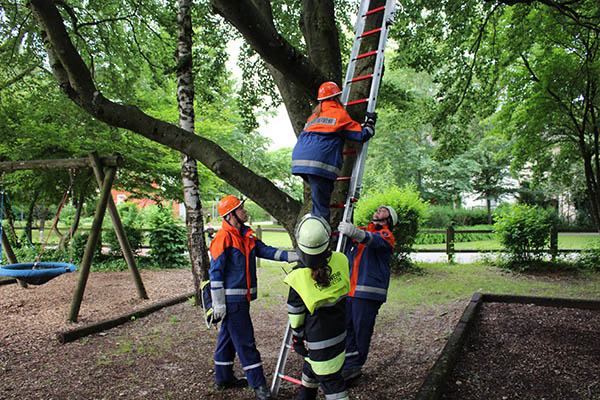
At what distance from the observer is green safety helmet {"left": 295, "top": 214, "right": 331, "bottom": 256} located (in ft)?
8.65

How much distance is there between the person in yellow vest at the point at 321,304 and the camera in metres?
2.71

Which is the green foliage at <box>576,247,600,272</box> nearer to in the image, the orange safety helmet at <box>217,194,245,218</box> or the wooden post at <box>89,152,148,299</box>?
the orange safety helmet at <box>217,194,245,218</box>

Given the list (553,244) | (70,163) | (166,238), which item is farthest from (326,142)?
(553,244)

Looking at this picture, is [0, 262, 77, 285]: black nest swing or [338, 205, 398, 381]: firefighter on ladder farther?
[0, 262, 77, 285]: black nest swing

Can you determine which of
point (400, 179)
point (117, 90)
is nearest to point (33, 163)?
point (117, 90)

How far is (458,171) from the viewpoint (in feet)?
90.6

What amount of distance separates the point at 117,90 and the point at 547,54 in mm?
10747

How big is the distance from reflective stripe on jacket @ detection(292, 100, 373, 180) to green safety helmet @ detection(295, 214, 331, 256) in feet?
2.01

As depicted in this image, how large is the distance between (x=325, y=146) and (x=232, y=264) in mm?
1455

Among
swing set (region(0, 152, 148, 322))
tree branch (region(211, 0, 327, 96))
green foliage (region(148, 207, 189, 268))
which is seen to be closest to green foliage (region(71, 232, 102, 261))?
green foliage (region(148, 207, 189, 268))

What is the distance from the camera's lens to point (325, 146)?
3.20 m

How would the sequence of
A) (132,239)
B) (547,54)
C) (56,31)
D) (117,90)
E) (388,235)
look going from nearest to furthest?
1. (388,235)
2. (56,31)
3. (117,90)
4. (547,54)
5. (132,239)

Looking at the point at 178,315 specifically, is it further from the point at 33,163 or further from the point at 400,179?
the point at 400,179

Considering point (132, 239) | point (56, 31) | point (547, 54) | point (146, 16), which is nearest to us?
point (56, 31)
